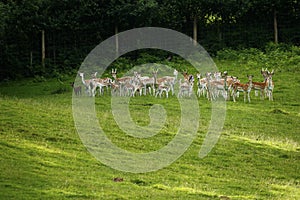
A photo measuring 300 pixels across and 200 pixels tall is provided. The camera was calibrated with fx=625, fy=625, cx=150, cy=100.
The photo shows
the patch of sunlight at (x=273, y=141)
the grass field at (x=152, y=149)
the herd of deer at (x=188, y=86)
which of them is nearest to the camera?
the grass field at (x=152, y=149)

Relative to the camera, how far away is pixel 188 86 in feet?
121

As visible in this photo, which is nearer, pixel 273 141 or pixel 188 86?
pixel 273 141

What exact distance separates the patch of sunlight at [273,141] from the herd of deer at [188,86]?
8.61 m

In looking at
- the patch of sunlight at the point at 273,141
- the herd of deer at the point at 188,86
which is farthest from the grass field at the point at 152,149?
the herd of deer at the point at 188,86

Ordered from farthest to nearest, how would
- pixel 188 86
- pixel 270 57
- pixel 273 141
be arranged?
1. pixel 270 57
2. pixel 188 86
3. pixel 273 141

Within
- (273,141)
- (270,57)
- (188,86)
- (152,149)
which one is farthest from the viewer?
(270,57)

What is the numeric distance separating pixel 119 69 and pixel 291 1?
1627 cm

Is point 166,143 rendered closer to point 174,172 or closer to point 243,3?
point 174,172

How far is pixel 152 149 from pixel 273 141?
5.74 m

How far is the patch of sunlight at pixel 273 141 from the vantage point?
85.5ft

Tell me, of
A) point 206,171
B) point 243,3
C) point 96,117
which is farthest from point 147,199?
point 243,3

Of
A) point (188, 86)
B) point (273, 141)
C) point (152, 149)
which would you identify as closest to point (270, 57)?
point (188, 86)

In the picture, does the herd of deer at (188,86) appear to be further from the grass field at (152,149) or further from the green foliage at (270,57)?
the green foliage at (270,57)

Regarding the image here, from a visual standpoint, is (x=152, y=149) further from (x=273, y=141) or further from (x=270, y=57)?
(x=270, y=57)
